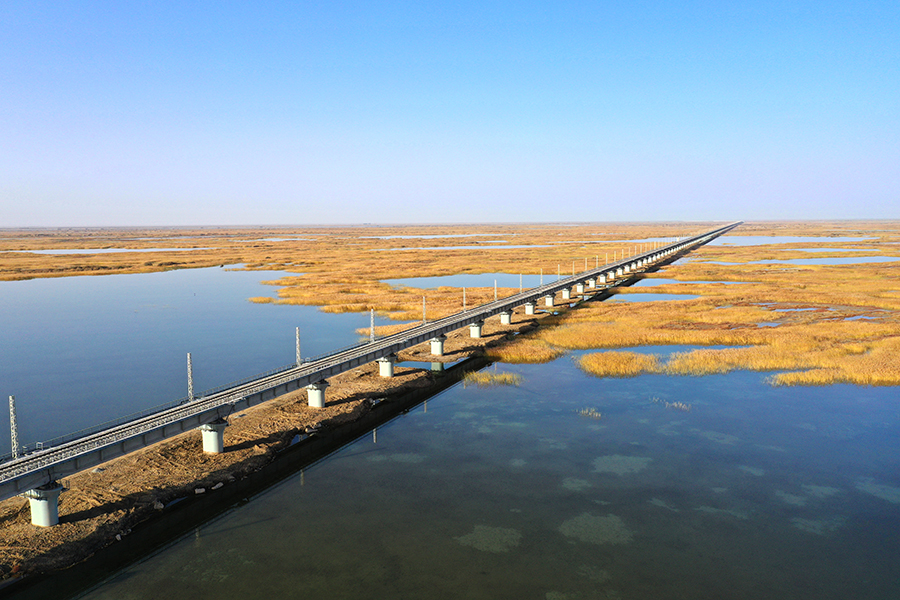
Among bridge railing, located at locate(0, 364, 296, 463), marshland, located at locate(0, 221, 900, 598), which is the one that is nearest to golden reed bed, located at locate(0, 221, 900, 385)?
marshland, located at locate(0, 221, 900, 598)

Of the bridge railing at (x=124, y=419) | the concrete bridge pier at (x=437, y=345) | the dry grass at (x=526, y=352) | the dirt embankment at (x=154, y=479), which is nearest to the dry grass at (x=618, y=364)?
the dry grass at (x=526, y=352)

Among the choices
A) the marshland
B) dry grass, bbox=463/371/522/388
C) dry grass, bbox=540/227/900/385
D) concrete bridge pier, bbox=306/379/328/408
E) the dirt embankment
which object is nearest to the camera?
the marshland

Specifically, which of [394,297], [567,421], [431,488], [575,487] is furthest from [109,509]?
[394,297]

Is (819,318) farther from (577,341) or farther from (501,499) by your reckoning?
(501,499)

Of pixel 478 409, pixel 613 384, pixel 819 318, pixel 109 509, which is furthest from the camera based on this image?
pixel 819 318

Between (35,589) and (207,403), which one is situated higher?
(207,403)

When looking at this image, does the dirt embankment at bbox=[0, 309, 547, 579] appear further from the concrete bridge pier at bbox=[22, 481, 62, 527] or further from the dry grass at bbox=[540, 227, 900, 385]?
the dry grass at bbox=[540, 227, 900, 385]

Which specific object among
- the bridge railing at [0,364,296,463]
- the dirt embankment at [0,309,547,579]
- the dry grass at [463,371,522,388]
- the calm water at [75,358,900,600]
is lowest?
the calm water at [75,358,900,600]
